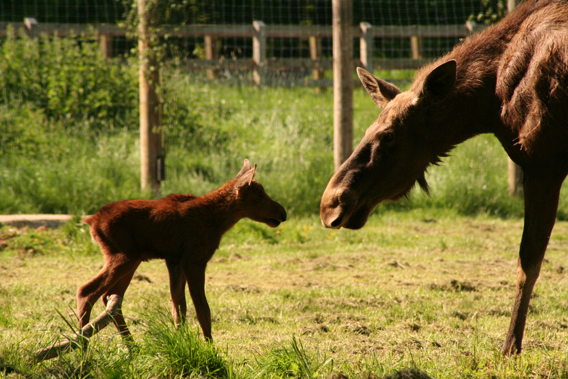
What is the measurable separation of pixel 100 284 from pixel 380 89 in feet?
7.57

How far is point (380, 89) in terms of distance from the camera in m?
4.05

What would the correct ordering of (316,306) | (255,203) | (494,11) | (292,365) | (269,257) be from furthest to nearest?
(494,11)
(269,257)
(316,306)
(255,203)
(292,365)

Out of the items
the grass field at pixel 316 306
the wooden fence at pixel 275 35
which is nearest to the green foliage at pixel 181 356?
the grass field at pixel 316 306

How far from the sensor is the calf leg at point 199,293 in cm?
395

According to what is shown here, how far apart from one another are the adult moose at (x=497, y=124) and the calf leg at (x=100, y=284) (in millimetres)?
1491

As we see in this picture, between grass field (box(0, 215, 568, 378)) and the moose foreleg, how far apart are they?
0.17 metres

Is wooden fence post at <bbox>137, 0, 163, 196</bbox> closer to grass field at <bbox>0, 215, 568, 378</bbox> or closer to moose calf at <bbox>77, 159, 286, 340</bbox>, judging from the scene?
grass field at <bbox>0, 215, 568, 378</bbox>

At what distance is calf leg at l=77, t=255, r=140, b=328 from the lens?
13.2 ft

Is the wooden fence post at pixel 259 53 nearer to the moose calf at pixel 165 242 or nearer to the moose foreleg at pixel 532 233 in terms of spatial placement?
the moose calf at pixel 165 242

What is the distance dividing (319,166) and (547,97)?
621cm

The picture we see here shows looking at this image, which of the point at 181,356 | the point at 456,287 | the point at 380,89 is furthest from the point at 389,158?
the point at 456,287

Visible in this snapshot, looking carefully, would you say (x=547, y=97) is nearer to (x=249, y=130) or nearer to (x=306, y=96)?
(x=249, y=130)

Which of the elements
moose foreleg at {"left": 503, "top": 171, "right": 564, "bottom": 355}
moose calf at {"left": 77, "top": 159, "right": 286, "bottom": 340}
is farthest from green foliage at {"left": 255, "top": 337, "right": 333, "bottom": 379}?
moose foreleg at {"left": 503, "top": 171, "right": 564, "bottom": 355}

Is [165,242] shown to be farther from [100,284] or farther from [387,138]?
[387,138]
